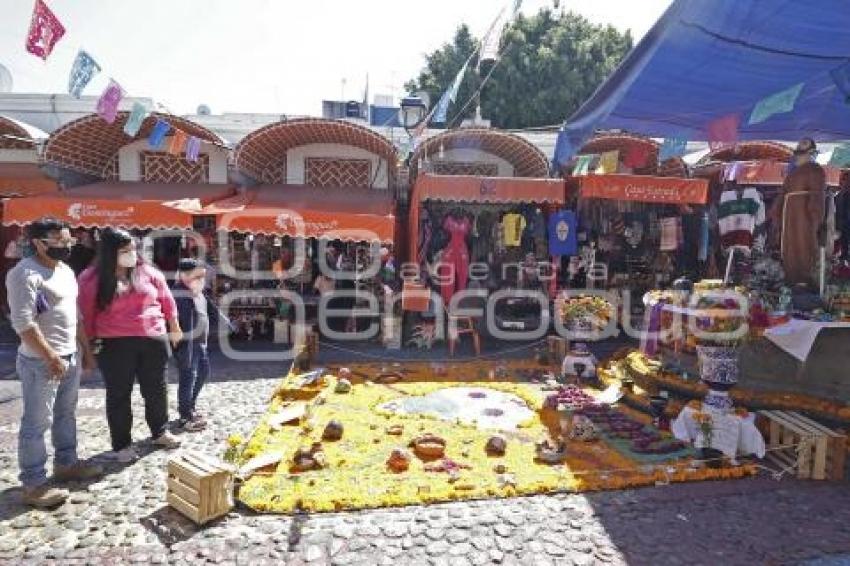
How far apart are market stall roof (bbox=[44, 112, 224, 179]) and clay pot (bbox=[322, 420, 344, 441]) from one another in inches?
284

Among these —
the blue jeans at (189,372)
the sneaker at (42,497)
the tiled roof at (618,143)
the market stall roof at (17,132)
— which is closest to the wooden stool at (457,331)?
the tiled roof at (618,143)

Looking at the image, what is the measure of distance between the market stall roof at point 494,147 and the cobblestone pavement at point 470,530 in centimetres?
755

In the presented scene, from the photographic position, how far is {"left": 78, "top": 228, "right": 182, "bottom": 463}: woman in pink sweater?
4547 mm

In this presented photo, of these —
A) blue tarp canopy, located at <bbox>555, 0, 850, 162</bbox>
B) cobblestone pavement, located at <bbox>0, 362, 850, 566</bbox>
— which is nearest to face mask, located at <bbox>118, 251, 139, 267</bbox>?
cobblestone pavement, located at <bbox>0, 362, 850, 566</bbox>

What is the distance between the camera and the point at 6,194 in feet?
34.0

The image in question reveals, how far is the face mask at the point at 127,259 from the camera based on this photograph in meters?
4.55

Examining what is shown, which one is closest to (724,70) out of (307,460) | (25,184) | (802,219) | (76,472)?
(802,219)

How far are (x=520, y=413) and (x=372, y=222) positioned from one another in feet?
13.7

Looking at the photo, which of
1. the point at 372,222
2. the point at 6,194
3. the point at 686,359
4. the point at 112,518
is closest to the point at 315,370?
the point at 372,222

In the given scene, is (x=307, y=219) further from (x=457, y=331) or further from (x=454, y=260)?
(x=457, y=331)

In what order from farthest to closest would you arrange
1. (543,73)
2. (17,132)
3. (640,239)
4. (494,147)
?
(543,73)
(640,239)
(494,147)
(17,132)

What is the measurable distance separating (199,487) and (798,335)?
5.34 meters

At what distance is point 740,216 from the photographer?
1018 centimetres

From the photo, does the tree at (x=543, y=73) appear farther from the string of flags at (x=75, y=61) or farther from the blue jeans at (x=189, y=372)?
the blue jeans at (x=189, y=372)
